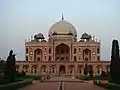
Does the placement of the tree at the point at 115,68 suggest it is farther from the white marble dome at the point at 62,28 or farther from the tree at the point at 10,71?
the white marble dome at the point at 62,28

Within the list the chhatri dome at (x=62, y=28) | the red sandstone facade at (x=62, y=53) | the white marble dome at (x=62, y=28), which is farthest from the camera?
the white marble dome at (x=62, y=28)

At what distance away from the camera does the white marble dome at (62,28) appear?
70875 millimetres

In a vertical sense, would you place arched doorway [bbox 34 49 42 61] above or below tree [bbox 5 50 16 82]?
above

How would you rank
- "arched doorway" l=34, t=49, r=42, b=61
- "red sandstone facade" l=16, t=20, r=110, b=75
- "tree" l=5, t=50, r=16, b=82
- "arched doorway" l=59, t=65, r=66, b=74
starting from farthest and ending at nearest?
1. "arched doorway" l=34, t=49, r=42, b=61
2. "arched doorway" l=59, t=65, r=66, b=74
3. "red sandstone facade" l=16, t=20, r=110, b=75
4. "tree" l=5, t=50, r=16, b=82

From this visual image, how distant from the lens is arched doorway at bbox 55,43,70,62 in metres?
69.8

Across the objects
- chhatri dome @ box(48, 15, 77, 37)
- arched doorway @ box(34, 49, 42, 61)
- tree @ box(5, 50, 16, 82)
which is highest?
chhatri dome @ box(48, 15, 77, 37)

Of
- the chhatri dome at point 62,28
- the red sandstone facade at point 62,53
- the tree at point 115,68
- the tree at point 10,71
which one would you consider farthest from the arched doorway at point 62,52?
the tree at point 115,68

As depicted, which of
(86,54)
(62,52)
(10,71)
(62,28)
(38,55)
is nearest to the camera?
(10,71)

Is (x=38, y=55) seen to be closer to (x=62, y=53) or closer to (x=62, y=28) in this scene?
(x=62, y=53)

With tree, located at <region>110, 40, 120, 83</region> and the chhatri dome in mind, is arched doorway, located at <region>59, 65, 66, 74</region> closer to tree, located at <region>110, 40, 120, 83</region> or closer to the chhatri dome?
the chhatri dome

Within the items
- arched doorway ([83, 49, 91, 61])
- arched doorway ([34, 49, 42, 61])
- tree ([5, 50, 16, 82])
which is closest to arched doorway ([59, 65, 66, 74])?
arched doorway ([83, 49, 91, 61])

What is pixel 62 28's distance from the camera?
235ft

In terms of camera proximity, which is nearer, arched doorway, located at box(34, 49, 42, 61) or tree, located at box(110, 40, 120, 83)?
tree, located at box(110, 40, 120, 83)

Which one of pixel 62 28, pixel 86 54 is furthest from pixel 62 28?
pixel 86 54
